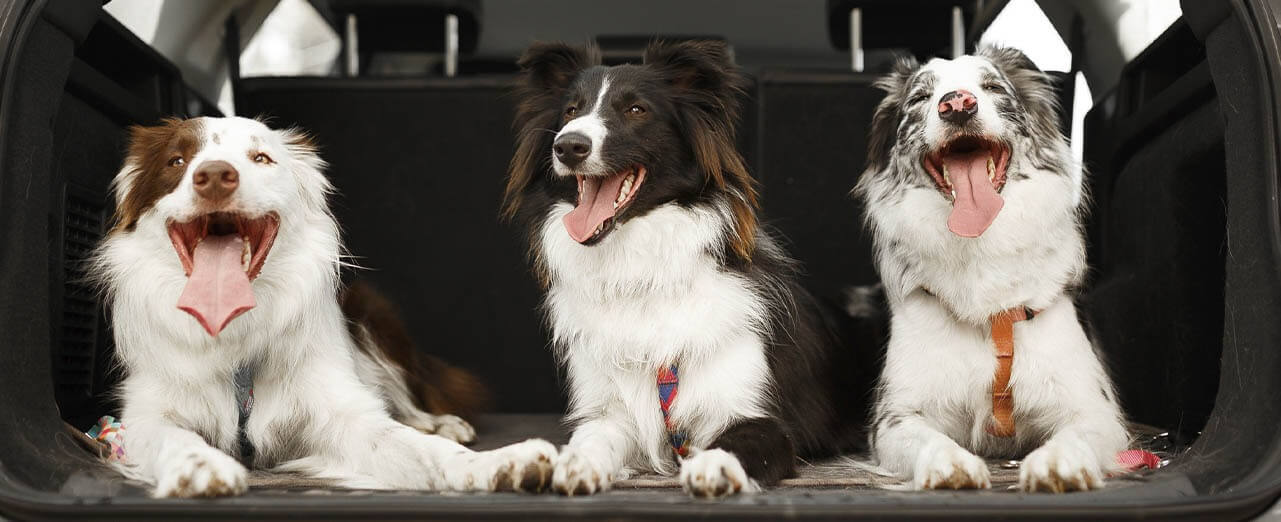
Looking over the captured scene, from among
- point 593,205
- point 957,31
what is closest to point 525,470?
point 593,205

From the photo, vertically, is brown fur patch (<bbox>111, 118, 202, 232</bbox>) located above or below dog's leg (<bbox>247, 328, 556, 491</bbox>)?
above

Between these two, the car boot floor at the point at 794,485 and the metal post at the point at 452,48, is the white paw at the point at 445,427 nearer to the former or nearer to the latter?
the car boot floor at the point at 794,485

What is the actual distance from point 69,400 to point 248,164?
1.07m

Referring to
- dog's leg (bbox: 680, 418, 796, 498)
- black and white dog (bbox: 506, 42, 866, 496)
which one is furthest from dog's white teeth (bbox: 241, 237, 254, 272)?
dog's leg (bbox: 680, 418, 796, 498)

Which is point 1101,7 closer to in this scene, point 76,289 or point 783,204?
point 783,204

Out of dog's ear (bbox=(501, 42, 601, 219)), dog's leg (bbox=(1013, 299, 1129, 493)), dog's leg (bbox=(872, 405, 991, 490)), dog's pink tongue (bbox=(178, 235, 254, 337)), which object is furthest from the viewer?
dog's ear (bbox=(501, 42, 601, 219))

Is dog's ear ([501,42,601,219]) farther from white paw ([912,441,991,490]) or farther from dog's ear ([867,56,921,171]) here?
white paw ([912,441,991,490])

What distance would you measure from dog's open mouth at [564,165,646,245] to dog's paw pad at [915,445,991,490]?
1.11m

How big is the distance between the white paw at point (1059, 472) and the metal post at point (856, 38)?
8.44 feet

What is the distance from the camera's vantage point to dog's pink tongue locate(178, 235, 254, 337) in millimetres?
2678

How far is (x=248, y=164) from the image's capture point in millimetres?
2869

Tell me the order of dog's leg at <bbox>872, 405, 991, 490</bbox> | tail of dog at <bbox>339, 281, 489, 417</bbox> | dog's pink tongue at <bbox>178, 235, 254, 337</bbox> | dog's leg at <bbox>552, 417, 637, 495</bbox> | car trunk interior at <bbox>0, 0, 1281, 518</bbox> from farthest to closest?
1. tail of dog at <bbox>339, 281, 489, 417</bbox>
2. dog's pink tongue at <bbox>178, 235, 254, 337</bbox>
3. dog's leg at <bbox>872, 405, 991, 490</bbox>
4. dog's leg at <bbox>552, 417, 637, 495</bbox>
5. car trunk interior at <bbox>0, 0, 1281, 518</bbox>

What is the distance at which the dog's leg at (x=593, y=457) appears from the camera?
240 cm

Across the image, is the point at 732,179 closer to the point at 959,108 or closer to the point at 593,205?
the point at 593,205
